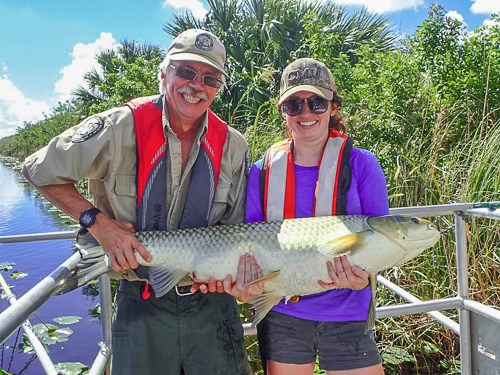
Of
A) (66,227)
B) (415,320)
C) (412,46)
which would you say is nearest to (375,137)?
(412,46)

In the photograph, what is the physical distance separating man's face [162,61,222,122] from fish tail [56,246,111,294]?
35.2 inches

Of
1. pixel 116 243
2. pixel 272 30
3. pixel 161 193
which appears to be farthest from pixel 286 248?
pixel 272 30

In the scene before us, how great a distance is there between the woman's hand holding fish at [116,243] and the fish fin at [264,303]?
0.70 m

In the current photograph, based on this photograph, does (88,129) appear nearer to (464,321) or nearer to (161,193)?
(161,193)

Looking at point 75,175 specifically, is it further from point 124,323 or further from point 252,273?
point 252,273

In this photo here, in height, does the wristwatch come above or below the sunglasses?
below

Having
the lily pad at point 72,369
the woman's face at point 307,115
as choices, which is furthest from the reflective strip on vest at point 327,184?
the lily pad at point 72,369

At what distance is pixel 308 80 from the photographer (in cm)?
285

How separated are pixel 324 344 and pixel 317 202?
2.58ft

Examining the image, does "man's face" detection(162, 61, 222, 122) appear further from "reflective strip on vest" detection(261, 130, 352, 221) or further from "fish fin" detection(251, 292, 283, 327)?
"fish fin" detection(251, 292, 283, 327)

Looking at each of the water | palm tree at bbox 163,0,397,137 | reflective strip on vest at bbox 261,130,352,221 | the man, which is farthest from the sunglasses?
palm tree at bbox 163,0,397,137

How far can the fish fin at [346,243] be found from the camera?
2.52 m

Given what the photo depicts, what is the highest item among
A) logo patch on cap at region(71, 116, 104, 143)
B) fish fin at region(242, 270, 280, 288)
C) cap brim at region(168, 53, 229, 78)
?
cap brim at region(168, 53, 229, 78)

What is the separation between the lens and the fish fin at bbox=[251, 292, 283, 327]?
8.59 ft
